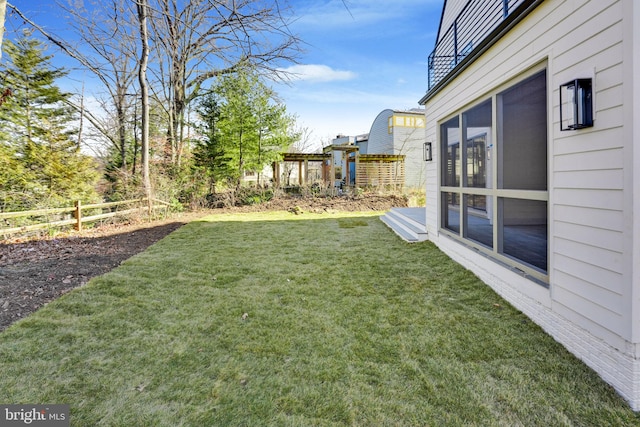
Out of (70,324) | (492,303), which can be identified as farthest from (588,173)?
(70,324)

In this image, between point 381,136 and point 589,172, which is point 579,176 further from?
point 381,136

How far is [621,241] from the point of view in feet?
6.21

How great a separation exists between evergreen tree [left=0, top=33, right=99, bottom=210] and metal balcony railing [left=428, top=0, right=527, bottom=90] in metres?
9.90

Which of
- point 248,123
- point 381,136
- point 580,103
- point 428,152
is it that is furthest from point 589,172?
point 381,136

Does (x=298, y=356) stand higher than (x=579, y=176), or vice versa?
(x=579, y=176)

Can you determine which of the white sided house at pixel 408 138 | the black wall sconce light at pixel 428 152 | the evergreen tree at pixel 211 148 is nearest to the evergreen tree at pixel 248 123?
Result: the evergreen tree at pixel 211 148

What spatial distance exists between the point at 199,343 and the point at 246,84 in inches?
504

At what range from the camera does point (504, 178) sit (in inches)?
151

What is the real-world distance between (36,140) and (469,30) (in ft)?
43.2

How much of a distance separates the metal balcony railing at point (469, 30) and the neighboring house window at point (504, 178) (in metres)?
1.47

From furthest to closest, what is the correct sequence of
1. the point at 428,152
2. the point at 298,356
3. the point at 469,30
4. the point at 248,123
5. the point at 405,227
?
the point at 248,123 < the point at 405,227 < the point at 469,30 < the point at 428,152 < the point at 298,356

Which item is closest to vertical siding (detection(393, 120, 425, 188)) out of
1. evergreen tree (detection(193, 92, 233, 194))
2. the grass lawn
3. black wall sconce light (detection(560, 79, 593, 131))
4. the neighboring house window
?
evergreen tree (detection(193, 92, 233, 194))

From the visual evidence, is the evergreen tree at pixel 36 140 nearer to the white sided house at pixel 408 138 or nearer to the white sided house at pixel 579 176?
the white sided house at pixel 579 176

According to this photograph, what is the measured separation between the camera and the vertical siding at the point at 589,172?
190cm
